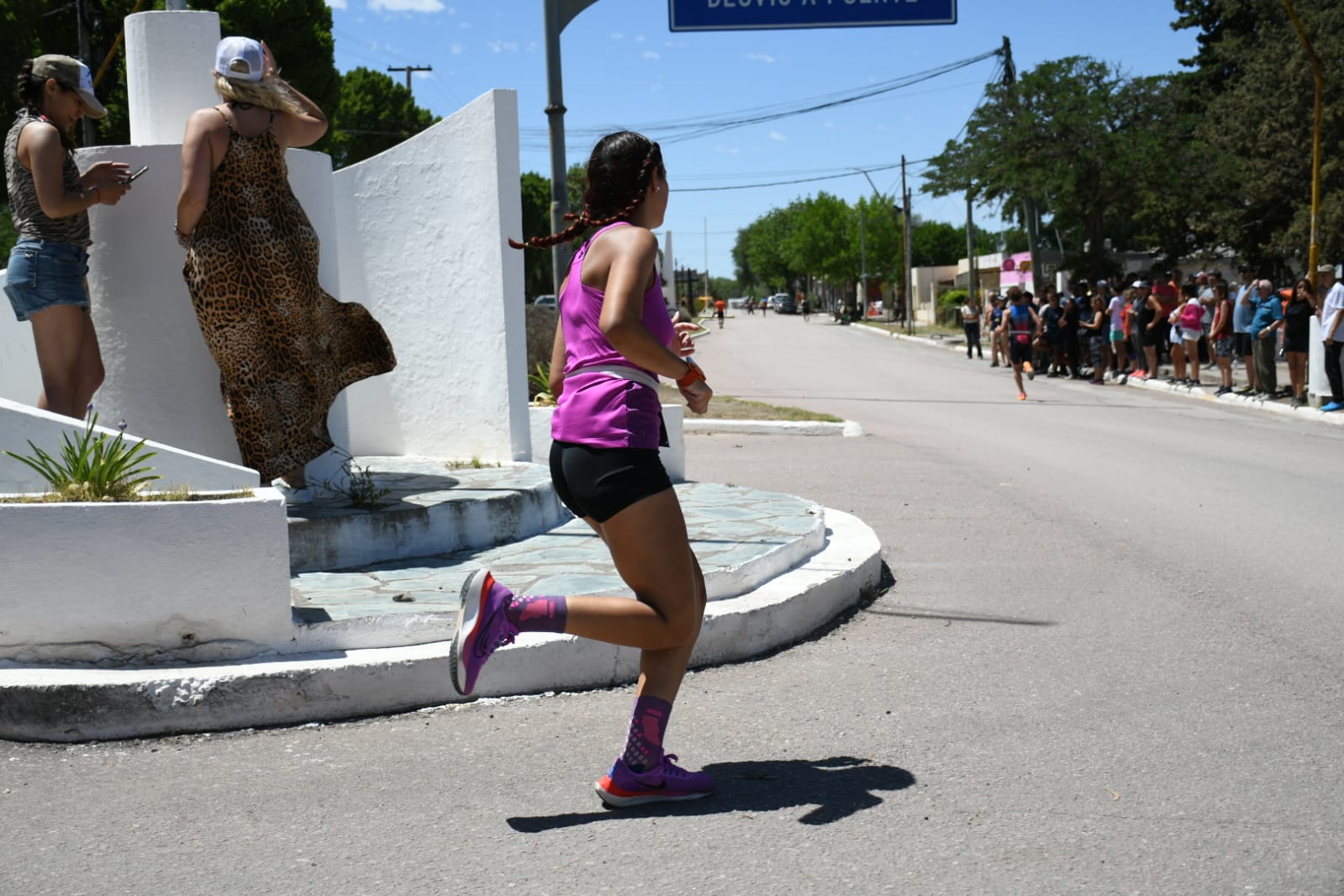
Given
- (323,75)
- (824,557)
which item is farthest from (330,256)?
(323,75)

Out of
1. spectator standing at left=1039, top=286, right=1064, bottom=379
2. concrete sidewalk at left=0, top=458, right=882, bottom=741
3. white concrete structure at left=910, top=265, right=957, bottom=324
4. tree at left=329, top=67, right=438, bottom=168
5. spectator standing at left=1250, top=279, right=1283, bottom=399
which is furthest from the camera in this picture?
white concrete structure at left=910, top=265, right=957, bottom=324

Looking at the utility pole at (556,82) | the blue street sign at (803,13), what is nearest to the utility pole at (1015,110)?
the blue street sign at (803,13)

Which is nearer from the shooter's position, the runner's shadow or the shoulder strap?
the runner's shadow

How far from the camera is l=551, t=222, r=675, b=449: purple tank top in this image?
3.34m

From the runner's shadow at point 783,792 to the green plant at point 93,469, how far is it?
1951 millimetres

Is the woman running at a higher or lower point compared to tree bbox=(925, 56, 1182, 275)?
lower

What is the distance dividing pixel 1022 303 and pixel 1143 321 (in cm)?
247

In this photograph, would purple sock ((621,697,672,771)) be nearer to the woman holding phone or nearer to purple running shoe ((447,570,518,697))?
purple running shoe ((447,570,518,697))

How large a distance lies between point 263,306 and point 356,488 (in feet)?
3.35

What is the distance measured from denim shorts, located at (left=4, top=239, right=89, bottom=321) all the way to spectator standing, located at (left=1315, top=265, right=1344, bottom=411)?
1371cm

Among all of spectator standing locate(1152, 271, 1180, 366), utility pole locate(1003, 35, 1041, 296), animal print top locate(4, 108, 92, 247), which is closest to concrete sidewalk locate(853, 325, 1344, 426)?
spectator standing locate(1152, 271, 1180, 366)

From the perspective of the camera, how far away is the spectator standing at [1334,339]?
14.9 meters

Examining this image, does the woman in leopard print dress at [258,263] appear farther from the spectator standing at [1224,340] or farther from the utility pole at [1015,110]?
the utility pole at [1015,110]

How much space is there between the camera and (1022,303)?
22438 mm
